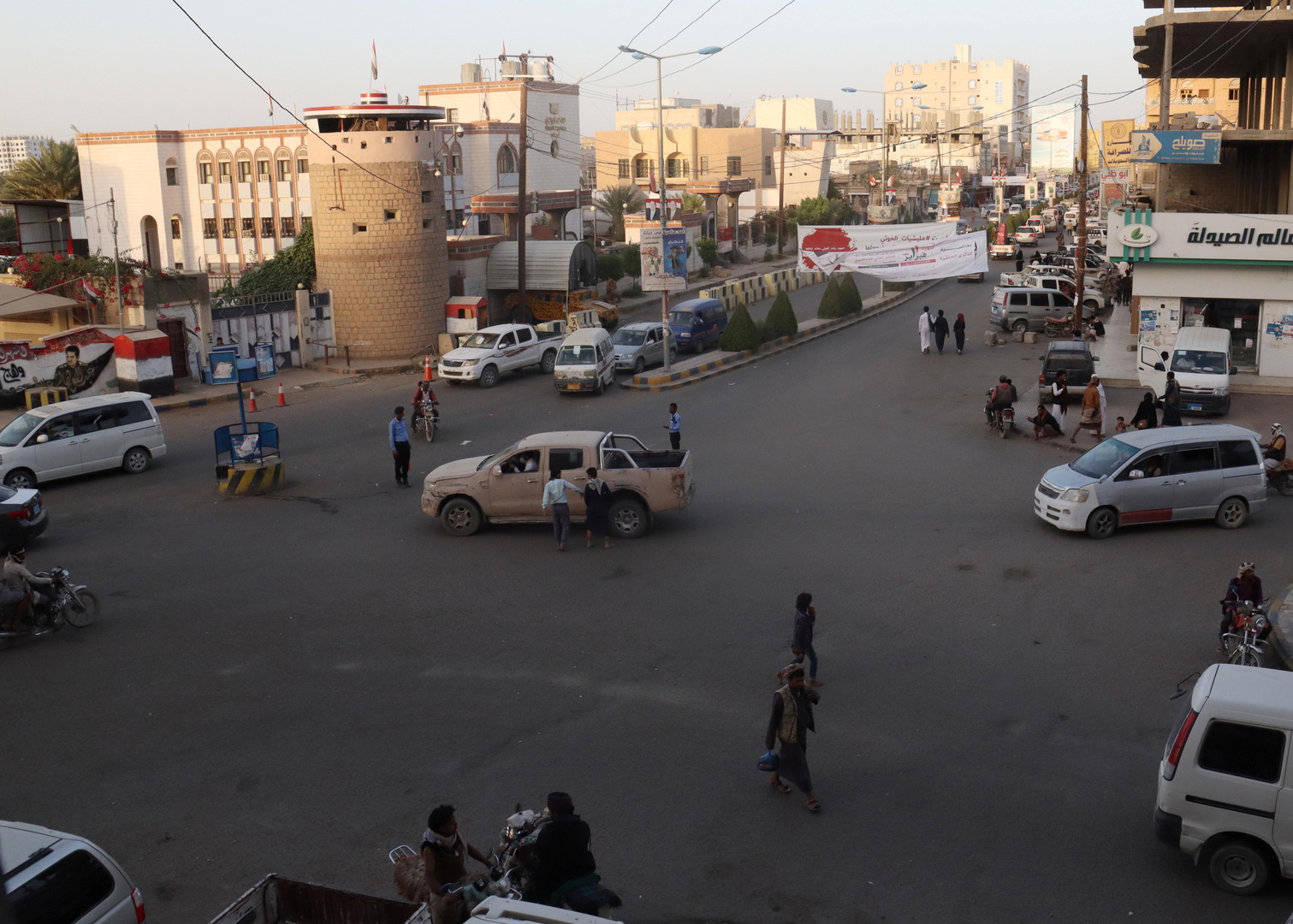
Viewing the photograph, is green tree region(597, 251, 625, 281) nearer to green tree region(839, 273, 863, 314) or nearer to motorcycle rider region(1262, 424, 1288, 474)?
green tree region(839, 273, 863, 314)

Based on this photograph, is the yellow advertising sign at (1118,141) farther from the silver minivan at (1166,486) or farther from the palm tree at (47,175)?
the palm tree at (47,175)

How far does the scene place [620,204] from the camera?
73188 millimetres

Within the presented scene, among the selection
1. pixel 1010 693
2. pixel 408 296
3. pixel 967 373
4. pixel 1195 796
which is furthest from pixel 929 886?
pixel 408 296

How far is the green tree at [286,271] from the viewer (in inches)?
1768

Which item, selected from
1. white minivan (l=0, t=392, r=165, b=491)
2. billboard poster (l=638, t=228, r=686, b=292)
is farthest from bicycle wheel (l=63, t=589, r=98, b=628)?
billboard poster (l=638, t=228, r=686, b=292)

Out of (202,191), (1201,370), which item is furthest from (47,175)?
(1201,370)

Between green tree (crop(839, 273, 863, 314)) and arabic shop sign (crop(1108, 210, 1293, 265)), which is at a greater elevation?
arabic shop sign (crop(1108, 210, 1293, 265))

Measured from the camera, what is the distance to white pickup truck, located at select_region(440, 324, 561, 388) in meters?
30.5

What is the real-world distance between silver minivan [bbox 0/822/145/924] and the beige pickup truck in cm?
1018

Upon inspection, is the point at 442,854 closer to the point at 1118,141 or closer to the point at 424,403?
the point at 424,403

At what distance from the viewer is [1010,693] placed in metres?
11.1

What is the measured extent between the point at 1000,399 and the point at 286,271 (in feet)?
103

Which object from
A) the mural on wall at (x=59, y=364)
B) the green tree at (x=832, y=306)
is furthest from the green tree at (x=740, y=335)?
the mural on wall at (x=59, y=364)

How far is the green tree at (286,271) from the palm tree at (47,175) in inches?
1208
